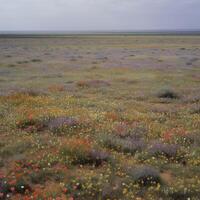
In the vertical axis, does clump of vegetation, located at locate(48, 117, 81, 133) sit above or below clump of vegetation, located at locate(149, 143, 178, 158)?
above

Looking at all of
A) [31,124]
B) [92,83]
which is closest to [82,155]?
[31,124]

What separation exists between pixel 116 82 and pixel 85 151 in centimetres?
1753

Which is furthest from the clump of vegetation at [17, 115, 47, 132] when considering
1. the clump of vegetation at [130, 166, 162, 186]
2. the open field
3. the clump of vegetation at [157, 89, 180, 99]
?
the clump of vegetation at [157, 89, 180, 99]

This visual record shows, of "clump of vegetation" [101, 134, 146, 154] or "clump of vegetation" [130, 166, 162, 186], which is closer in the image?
"clump of vegetation" [130, 166, 162, 186]

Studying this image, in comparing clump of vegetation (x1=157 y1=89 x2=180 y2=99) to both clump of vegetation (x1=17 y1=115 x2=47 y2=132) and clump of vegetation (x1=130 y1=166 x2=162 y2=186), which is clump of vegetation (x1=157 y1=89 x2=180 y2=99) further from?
clump of vegetation (x1=130 y1=166 x2=162 y2=186)

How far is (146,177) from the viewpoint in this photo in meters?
8.78

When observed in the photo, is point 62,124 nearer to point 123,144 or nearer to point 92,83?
point 123,144

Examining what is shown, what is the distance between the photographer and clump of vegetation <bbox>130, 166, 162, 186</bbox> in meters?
8.67

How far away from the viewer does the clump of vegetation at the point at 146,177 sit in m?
8.67

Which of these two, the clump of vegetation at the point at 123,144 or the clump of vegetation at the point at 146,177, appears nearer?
the clump of vegetation at the point at 146,177

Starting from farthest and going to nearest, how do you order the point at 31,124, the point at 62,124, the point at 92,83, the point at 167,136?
the point at 92,83 → the point at 31,124 → the point at 62,124 → the point at 167,136

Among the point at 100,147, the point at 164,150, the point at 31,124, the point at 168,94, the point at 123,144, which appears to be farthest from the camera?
the point at 168,94

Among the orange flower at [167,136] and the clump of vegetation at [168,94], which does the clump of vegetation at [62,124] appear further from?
the clump of vegetation at [168,94]

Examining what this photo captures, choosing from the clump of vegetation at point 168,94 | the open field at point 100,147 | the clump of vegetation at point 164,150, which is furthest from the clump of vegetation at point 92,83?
the clump of vegetation at point 164,150
